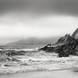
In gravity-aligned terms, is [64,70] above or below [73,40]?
below

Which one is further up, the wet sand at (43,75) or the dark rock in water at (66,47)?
the dark rock in water at (66,47)

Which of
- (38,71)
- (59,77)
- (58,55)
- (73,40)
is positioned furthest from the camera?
(73,40)

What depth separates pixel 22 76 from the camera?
1212cm

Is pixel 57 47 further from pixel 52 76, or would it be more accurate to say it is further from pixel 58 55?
pixel 52 76

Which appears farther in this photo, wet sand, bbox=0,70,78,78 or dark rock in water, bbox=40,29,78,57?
dark rock in water, bbox=40,29,78,57

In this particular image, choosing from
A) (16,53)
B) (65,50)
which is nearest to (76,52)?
(65,50)

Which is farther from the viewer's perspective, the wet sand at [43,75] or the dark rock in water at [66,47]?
the dark rock in water at [66,47]

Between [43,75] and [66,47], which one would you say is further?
[66,47]

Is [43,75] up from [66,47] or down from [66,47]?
down

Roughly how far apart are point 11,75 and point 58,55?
943 cm

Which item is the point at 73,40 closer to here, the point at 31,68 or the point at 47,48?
the point at 47,48

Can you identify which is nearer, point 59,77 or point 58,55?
point 59,77

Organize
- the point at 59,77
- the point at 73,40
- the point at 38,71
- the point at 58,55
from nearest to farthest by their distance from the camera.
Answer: the point at 59,77 → the point at 38,71 → the point at 58,55 → the point at 73,40

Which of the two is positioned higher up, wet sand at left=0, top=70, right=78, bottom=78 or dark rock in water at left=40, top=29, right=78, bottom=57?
dark rock in water at left=40, top=29, right=78, bottom=57
